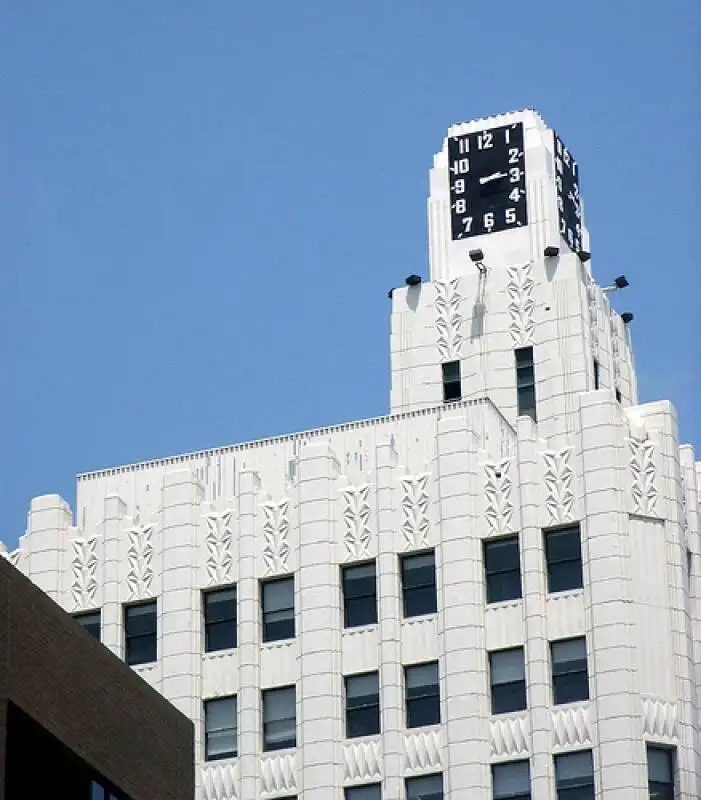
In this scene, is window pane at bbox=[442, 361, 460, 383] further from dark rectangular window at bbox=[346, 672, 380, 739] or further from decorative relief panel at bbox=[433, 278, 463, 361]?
dark rectangular window at bbox=[346, 672, 380, 739]

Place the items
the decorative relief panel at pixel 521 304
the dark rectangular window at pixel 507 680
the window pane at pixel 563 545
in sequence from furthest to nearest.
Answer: the decorative relief panel at pixel 521 304, the window pane at pixel 563 545, the dark rectangular window at pixel 507 680

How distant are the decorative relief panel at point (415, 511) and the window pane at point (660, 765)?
9710mm

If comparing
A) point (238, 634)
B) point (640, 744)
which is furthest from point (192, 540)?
point (640, 744)

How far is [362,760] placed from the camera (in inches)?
3019

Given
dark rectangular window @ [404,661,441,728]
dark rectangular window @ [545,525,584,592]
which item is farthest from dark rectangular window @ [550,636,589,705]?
dark rectangular window @ [404,661,441,728]

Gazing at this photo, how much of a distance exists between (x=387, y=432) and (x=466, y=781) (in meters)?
14.2

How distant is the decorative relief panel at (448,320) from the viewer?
3536 inches

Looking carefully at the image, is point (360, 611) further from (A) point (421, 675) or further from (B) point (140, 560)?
(B) point (140, 560)

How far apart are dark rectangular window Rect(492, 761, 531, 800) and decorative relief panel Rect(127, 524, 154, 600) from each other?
1383cm

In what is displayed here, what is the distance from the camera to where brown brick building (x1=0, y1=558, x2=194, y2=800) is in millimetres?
45250

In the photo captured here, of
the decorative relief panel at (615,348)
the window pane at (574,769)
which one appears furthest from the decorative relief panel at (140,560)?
the decorative relief panel at (615,348)

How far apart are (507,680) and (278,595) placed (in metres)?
8.49

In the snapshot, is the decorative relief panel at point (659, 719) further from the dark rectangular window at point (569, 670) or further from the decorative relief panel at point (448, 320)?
the decorative relief panel at point (448, 320)

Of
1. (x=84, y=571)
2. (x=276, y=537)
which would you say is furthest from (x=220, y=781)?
(x=84, y=571)
